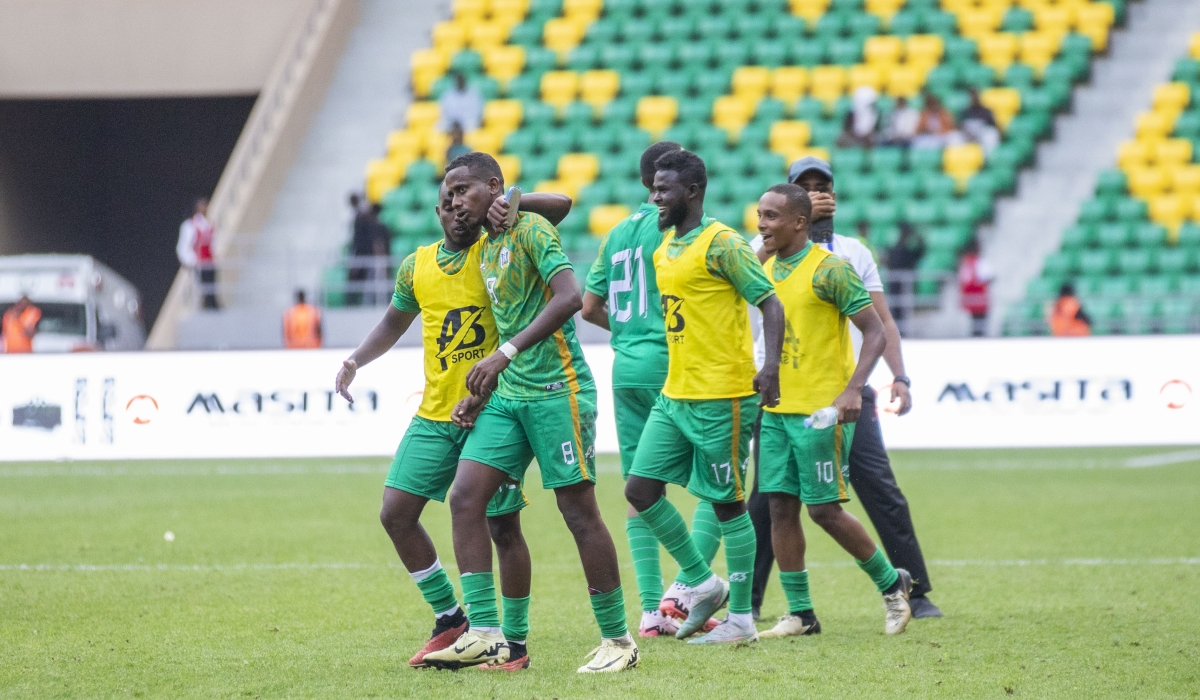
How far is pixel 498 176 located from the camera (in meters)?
5.56

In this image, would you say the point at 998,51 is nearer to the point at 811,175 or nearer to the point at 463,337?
the point at 811,175

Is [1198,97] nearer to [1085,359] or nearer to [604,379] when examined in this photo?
[1085,359]

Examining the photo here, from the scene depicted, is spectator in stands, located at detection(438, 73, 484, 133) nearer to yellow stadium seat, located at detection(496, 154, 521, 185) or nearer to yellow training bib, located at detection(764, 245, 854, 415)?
yellow stadium seat, located at detection(496, 154, 521, 185)

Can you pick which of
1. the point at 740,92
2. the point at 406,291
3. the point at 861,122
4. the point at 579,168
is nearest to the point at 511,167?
the point at 579,168

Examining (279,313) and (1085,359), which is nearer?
(1085,359)

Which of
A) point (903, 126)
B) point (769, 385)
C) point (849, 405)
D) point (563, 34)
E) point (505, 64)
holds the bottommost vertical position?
point (849, 405)

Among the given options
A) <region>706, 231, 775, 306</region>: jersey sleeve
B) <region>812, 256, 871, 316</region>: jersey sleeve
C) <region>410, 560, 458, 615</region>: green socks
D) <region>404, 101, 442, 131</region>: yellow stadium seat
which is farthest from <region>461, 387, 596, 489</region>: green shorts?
<region>404, 101, 442, 131</region>: yellow stadium seat

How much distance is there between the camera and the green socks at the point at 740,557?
598 cm

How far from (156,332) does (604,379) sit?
9.76 metres

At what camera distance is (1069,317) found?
16.8 m

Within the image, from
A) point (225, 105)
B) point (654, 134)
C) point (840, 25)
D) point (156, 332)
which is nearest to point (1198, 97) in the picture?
point (840, 25)

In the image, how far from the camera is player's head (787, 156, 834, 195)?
258 inches

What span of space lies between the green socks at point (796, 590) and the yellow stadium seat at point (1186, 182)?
1671cm

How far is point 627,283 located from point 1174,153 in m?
17.2
